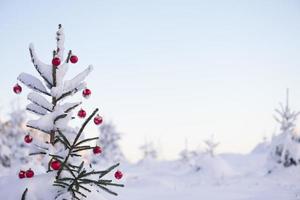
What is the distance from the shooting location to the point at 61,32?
134 inches

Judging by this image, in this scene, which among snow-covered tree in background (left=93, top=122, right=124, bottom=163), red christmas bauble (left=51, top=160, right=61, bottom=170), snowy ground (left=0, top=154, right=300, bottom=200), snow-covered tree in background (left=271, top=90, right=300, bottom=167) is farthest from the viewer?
snow-covered tree in background (left=93, top=122, right=124, bottom=163)

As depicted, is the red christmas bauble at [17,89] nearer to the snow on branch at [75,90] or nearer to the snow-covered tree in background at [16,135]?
the snow on branch at [75,90]

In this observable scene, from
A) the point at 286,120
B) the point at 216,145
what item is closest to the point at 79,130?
the point at 286,120

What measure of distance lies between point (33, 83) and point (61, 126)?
518mm

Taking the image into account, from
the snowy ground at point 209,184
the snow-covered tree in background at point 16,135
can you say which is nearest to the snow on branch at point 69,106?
the snowy ground at point 209,184

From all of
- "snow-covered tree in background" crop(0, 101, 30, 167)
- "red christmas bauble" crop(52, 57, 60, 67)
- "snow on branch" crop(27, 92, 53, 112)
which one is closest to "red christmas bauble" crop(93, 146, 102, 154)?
"snow on branch" crop(27, 92, 53, 112)

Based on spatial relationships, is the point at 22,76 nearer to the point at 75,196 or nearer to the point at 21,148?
the point at 75,196

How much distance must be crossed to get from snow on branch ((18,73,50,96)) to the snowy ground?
0.83m

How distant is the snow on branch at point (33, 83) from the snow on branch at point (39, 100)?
0.34 ft

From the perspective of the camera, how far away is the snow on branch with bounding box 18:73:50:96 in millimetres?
3311

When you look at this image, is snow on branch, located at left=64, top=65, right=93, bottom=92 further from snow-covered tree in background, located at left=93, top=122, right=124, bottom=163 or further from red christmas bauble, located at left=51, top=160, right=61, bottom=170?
snow-covered tree in background, located at left=93, top=122, right=124, bottom=163

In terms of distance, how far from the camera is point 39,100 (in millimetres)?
3240

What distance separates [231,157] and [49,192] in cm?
4388

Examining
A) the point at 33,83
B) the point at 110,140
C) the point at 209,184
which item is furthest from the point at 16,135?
the point at 33,83
